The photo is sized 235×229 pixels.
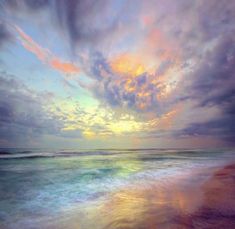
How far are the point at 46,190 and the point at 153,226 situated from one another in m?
5.98

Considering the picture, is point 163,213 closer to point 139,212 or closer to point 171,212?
point 171,212

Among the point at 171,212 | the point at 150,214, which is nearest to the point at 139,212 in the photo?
the point at 150,214

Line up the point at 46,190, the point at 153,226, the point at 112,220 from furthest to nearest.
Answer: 1. the point at 46,190
2. the point at 112,220
3. the point at 153,226

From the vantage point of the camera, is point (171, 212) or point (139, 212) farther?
point (139, 212)

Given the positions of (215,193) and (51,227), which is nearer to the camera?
(51,227)

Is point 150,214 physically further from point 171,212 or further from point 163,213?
point 171,212

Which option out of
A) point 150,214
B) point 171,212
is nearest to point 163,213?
point 171,212

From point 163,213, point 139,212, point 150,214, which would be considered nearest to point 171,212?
point 163,213

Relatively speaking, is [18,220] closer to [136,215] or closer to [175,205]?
[136,215]

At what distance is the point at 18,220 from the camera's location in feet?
14.9

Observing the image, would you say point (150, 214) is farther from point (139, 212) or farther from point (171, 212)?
point (171, 212)

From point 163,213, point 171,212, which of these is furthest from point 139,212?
point 171,212

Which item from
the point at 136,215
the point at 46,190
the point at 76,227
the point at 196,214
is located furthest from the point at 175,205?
the point at 46,190

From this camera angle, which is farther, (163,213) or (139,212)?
(139,212)
